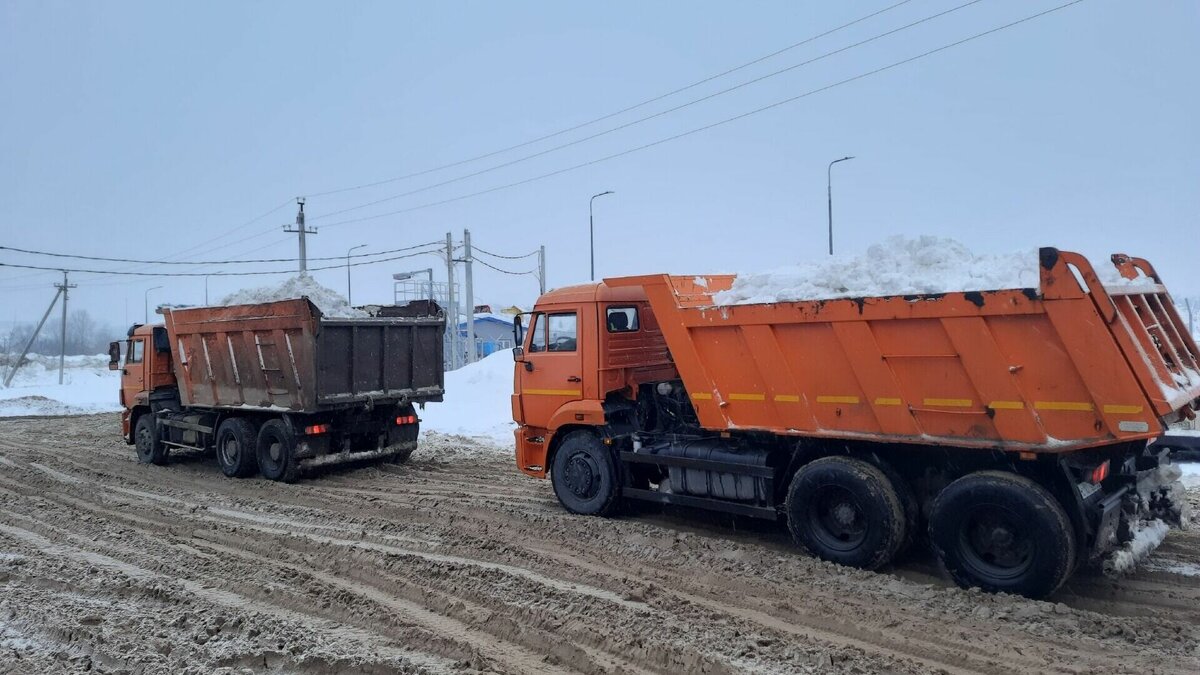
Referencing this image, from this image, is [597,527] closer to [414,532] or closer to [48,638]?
[414,532]

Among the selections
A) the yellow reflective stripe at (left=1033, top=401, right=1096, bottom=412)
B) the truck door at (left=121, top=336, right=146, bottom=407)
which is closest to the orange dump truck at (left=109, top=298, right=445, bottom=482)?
the truck door at (left=121, top=336, right=146, bottom=407)

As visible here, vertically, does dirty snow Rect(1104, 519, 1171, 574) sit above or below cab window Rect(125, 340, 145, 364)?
below

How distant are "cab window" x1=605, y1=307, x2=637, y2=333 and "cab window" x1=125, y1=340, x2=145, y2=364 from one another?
32.5 feet

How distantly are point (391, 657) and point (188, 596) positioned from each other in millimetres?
2290

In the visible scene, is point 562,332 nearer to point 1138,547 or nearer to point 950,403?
point 950,403

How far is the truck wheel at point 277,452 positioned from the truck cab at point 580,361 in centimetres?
393

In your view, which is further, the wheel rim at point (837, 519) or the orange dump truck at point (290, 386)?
the orange dump truck at point (290, 386)

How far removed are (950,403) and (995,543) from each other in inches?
42.5

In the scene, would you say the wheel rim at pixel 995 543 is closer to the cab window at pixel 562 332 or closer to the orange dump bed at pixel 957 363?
the orange dump bed at pixel 957 363

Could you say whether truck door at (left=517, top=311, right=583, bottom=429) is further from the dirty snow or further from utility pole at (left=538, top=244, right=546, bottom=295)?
utility pole at (left=538, top=244, right=546, bottom=295)

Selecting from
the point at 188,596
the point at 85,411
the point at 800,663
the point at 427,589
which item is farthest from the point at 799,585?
the point at 85,411

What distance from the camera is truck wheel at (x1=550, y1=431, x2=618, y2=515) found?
29.0ft

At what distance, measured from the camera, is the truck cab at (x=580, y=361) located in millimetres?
8891

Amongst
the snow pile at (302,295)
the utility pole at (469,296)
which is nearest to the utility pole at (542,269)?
the utility pole at (469,296)
